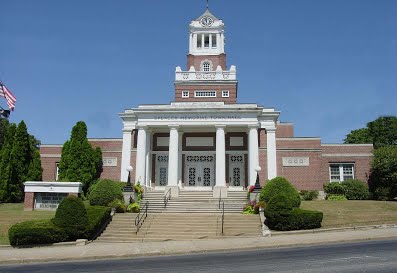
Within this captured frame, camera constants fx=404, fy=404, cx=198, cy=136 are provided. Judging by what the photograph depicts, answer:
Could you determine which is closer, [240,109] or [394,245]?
[394,245]

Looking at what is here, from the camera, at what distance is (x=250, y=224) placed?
74.1 feet

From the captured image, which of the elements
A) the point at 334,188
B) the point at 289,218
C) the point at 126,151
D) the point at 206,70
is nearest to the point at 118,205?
the point at 289,218

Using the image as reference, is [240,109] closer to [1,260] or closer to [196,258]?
[196,258]

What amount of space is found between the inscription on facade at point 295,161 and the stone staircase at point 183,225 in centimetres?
937

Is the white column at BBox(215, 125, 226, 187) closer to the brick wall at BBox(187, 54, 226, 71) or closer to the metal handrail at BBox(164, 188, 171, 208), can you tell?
the metal handrail at BBox(164, 188, 171, 208)

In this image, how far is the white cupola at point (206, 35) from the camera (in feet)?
141

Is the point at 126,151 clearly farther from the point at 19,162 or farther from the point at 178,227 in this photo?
the point at 178,227

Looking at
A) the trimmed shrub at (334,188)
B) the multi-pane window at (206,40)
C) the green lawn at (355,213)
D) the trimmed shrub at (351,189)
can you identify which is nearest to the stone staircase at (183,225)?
the green lawn at (355,213)

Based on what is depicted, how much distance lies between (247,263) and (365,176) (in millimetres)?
27681

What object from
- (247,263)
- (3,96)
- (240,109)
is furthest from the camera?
(240,109)

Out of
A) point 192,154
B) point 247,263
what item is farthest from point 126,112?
point 247,263

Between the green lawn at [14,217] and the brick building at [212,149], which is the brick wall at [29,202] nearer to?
the green lawn at [14,217]

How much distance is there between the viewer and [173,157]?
33.6 meters

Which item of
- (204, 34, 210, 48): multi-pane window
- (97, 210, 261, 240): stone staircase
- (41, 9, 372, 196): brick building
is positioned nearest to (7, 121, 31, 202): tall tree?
(41, 9, 372, 196): brick building
